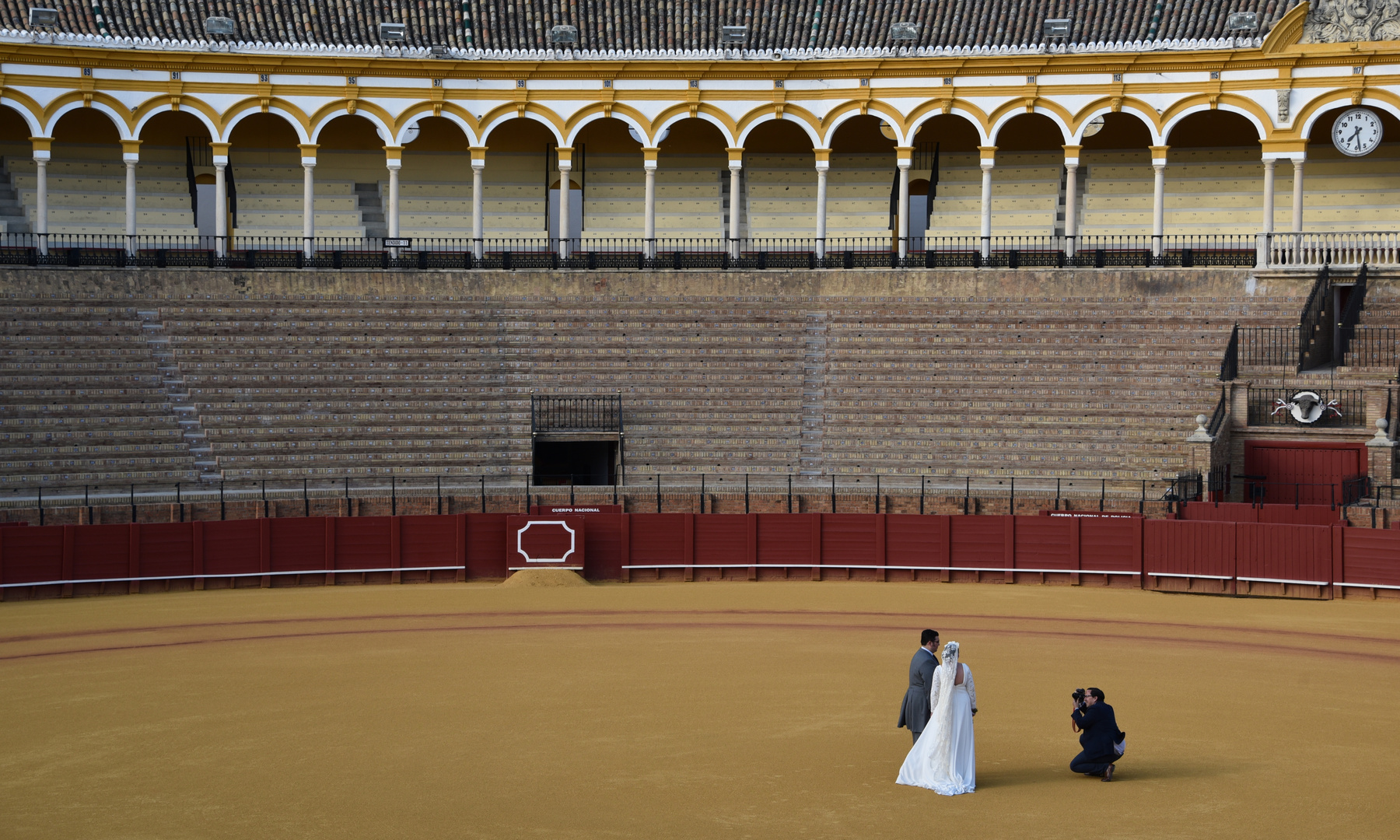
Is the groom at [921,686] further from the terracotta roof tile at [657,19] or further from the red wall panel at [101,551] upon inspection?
the terracotta roof tile at [657,19]

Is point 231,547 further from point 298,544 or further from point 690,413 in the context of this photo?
point 690,413

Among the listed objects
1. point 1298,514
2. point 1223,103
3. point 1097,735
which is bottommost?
point 1097,735

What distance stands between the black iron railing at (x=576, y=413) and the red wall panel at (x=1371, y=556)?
1013 centimetres

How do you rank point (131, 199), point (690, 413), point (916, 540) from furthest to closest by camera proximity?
point (131, 199) → point (690, 413) → point (916, 540)

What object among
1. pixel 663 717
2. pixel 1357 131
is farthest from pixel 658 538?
pixel 1357 131

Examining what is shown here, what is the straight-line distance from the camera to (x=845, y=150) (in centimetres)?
3703

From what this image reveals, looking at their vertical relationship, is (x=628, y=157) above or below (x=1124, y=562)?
above

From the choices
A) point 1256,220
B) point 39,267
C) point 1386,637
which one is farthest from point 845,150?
point 1386,637

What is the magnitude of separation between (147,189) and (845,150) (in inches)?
688

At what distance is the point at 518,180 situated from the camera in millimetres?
36812

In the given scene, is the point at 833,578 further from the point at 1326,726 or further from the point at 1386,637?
the point at 1326,726

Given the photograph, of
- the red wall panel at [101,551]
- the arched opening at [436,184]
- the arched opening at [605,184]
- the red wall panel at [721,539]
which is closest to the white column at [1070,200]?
the arched opening at [605,184]

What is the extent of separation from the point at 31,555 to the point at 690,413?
12.2m

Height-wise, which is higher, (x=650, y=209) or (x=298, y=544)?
(x=650, y=209)
